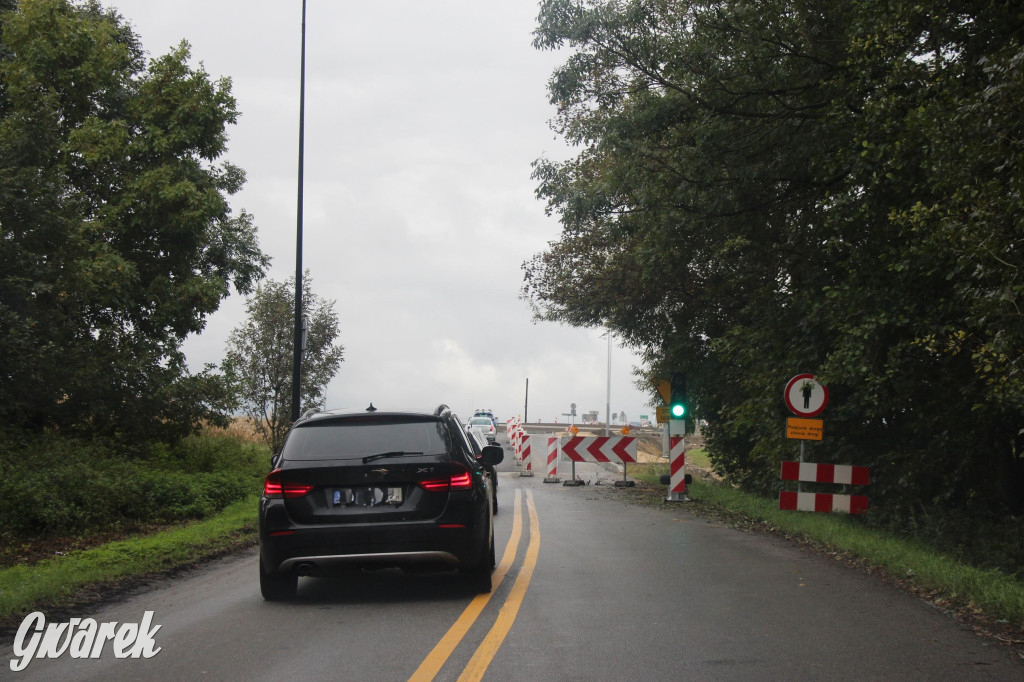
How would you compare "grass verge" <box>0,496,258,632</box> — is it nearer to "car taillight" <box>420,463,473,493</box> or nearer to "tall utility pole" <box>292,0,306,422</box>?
"car taillight" <box>420,463,473,493</box>

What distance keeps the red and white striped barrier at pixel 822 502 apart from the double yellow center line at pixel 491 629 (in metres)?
3.81

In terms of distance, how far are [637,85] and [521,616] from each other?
1080 centimetres

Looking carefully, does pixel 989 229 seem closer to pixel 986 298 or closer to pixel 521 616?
pixel 986 298

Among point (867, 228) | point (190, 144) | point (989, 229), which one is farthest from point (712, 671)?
point (190, 144)

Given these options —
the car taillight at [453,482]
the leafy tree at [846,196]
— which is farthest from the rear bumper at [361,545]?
the leafy tree at [846,196]

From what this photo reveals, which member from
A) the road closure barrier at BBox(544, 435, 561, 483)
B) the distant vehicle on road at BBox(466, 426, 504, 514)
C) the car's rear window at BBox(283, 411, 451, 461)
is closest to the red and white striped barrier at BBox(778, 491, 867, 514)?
the distant vehicle on road at BBox(466, 426, 504, 514)

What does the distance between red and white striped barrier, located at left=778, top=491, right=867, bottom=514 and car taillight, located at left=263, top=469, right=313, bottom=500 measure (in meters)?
7.77

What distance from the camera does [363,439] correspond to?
28.4 ft

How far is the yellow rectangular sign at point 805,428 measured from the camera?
14.3 meters

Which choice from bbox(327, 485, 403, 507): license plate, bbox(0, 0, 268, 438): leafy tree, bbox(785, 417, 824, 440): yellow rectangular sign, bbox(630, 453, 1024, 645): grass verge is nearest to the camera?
bbox(630, 453, 1024, 645): grass verge

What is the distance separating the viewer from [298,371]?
2264 centimetres

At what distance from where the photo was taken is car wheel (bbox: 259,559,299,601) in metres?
8.54

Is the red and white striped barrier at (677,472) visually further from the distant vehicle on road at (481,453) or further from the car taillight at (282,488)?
the car taillight at (282,488)

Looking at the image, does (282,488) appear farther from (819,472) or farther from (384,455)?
(819,472)
